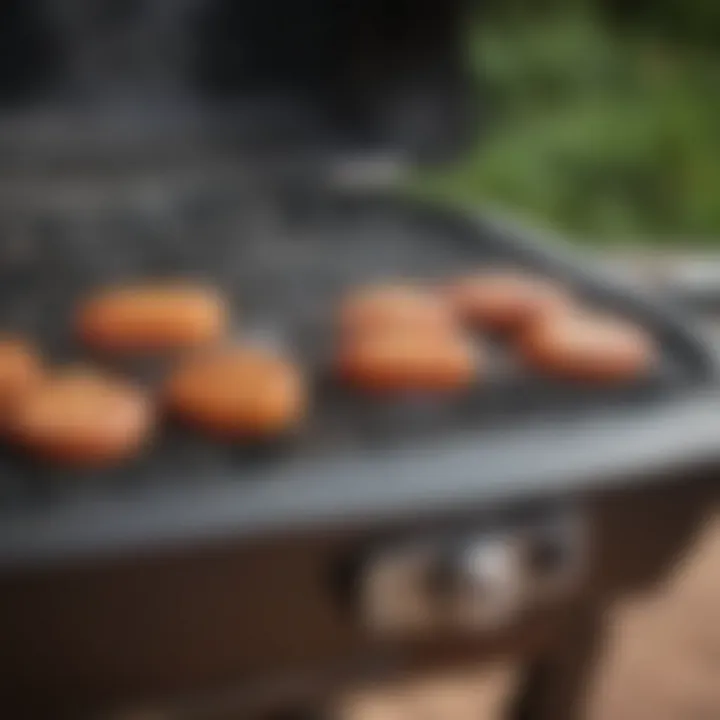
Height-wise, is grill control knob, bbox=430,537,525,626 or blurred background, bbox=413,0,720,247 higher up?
blurred background, bbox=413,0,720,247

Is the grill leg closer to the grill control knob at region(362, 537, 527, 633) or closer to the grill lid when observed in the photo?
the grill control knob at region(362, 537, 527, 633)

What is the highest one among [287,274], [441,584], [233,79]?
[233,79]

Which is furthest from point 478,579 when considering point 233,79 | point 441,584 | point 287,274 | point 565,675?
point 233,79

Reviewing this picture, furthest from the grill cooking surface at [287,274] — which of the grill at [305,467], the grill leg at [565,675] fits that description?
the grill leg at [565,675]

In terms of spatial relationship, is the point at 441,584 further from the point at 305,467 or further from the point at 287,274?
the point at 287,274

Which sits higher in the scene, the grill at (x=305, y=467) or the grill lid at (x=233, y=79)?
the grill lid at (x=233, y=79)

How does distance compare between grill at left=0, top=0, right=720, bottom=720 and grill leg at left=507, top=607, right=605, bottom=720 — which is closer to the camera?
grill at left=0, top=0, right=720, bottom=720

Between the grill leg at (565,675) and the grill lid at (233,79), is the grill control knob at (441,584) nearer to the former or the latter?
the grill leg at (565,675)

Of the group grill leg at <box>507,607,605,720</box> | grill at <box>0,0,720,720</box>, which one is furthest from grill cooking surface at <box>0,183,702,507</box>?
grill leg at <box>507,607,605,720</box>
